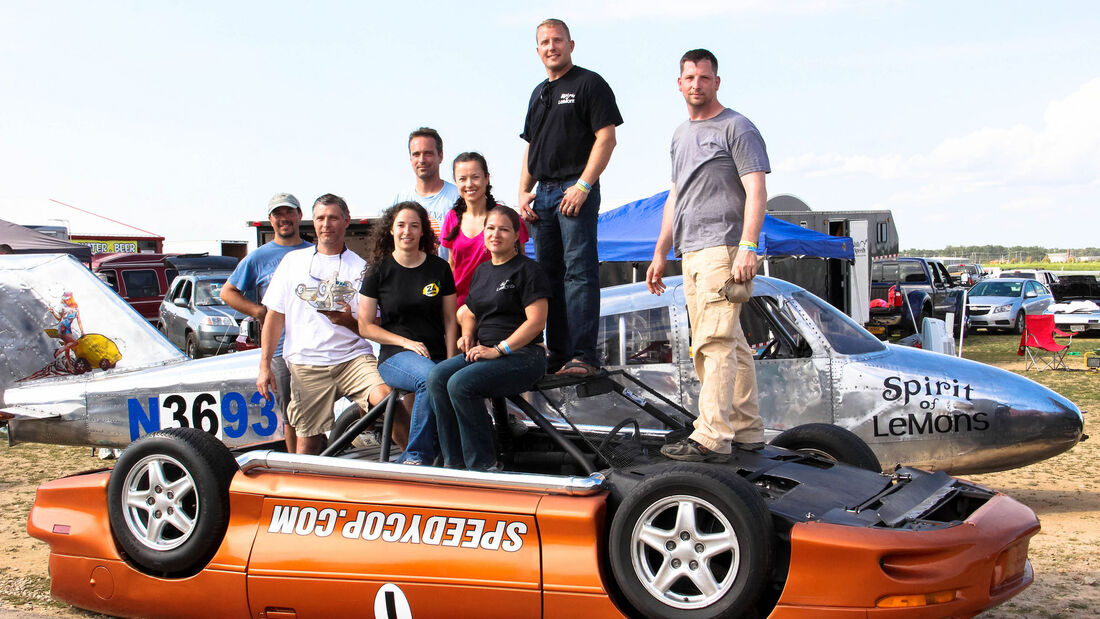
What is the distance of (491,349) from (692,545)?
4.22 feet

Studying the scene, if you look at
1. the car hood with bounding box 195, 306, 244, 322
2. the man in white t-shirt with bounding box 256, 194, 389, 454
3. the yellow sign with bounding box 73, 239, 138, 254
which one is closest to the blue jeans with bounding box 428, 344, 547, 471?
the man in white t-shirt with bounding box 256, 194, 389, 454

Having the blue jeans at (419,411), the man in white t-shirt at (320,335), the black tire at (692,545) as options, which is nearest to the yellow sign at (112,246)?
the man in white t-shirt at (320,335)

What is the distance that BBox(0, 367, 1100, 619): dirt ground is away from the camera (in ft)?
16.2

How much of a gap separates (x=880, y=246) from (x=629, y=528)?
23644mm

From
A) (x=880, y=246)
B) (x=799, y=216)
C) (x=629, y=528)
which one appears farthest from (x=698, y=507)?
(x=880, y=246)

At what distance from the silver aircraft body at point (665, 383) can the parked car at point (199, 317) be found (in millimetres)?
9395

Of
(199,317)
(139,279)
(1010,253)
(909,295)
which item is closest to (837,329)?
(199,317)

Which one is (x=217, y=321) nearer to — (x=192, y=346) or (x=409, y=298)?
(x=192, y=346)

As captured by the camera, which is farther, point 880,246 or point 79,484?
point 880,246

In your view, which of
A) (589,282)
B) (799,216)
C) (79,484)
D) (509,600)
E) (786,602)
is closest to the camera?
(786,602)

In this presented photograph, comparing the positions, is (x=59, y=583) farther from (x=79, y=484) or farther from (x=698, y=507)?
(x=698, y=507)

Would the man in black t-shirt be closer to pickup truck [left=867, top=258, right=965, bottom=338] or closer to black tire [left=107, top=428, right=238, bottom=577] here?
black tire [left=107, top=428, right=238, bottom=577]

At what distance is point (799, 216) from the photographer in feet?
70.6

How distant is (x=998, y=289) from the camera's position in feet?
86.9
